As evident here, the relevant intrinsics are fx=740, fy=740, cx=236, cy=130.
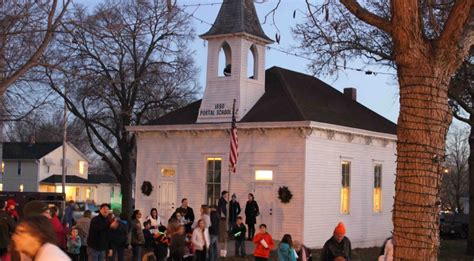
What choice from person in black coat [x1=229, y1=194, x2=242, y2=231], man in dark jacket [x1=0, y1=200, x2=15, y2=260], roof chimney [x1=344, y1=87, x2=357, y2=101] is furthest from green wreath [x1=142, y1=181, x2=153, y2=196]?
man in dark jacket [x1=0, y1=200, x2=15, y2=260]

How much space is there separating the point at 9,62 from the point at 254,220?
10.7 m

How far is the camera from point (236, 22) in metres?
31.6

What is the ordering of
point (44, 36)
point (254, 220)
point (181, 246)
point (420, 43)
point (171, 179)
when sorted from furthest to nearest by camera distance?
point (171, 179), point (254, 220), point (44, 36), point (181, 246), point (420, 43)

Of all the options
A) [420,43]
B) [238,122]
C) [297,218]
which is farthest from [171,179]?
[420,43]

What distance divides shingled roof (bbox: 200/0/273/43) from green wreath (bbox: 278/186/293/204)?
7053 mm

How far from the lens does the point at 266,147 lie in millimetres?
29438

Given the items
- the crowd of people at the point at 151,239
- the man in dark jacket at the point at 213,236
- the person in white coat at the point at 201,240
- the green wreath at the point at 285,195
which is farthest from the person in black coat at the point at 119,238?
the green wreath at the point at 285,195

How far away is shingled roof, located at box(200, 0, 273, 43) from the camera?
3142cm

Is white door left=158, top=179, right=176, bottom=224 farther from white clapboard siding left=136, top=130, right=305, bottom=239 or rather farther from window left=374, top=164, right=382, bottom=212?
window left=374, top=164, right=382, bottom=212

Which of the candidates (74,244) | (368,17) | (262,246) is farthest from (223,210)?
(368,17)

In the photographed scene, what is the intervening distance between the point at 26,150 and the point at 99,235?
55564 millimetres

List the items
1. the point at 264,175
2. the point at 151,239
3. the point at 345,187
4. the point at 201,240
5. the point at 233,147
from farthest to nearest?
1. the point at 345,187
2. the point at 264,175
3. the point at 233,147
4. the point at 201,240
5. the point at 151,239

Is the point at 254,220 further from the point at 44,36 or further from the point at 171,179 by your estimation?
the point at 44,36

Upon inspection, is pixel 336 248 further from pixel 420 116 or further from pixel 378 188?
pixel 378 188
